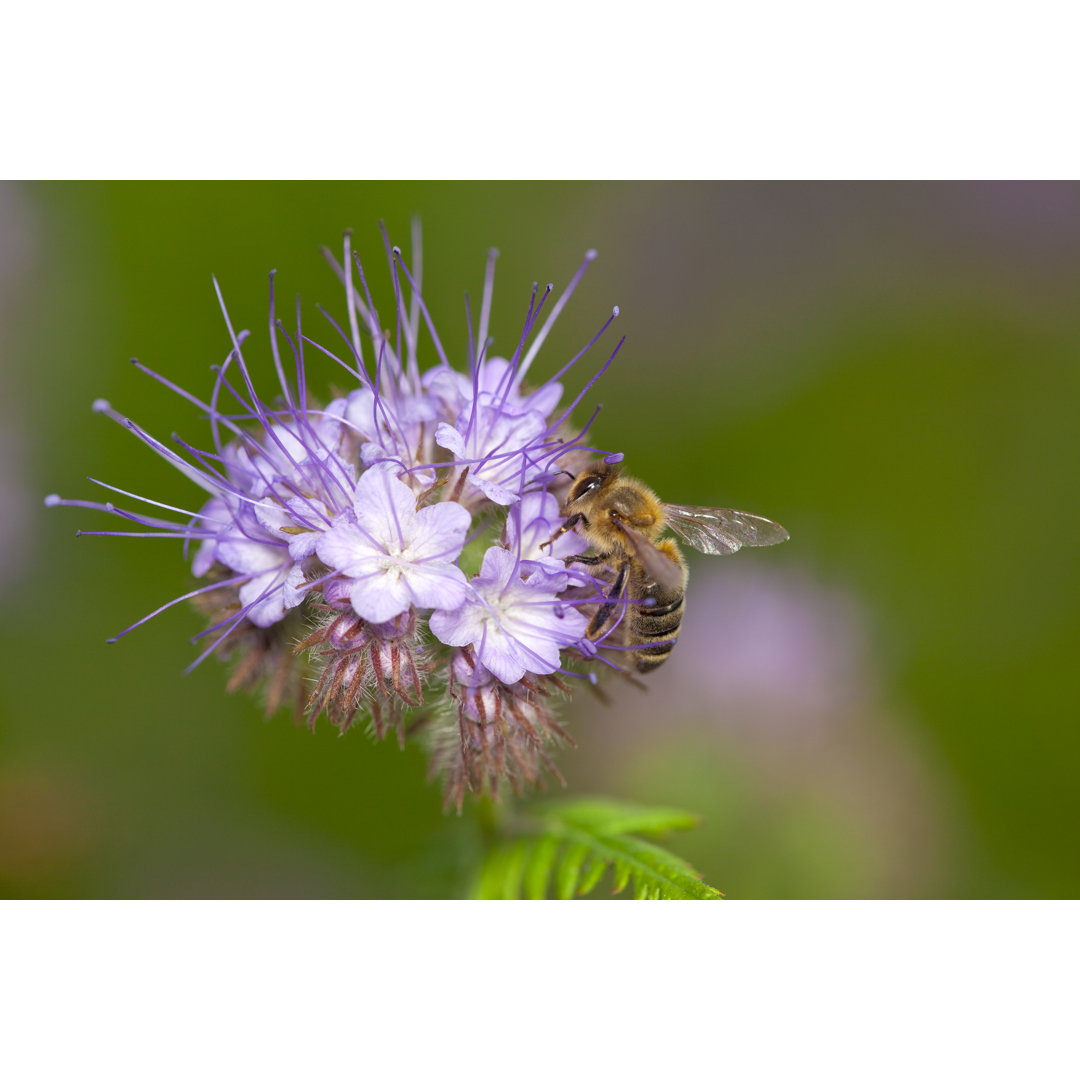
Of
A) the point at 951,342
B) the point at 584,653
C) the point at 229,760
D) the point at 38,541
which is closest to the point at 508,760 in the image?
the point at 584,653

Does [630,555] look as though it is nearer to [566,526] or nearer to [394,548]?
[566,526]

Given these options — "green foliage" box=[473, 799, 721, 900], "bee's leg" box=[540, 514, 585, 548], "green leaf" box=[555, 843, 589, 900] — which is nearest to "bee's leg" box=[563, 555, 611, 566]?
"bee's leg" box=[540, 514, 585, 548]

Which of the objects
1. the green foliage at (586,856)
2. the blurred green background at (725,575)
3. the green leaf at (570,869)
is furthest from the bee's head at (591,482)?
the blurred green background at (725,575)

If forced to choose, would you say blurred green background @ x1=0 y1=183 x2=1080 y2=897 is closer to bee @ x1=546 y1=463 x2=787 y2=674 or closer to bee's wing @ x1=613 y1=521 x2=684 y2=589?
bee @ x1=546 y1=463 x2=787 y2=674

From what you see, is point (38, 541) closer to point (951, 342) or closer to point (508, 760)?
point (508, 760)

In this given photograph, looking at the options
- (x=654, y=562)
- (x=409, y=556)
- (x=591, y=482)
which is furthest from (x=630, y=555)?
(x=409, y=556)

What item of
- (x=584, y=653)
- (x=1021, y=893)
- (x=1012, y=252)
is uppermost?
(x=1012, y=252)
